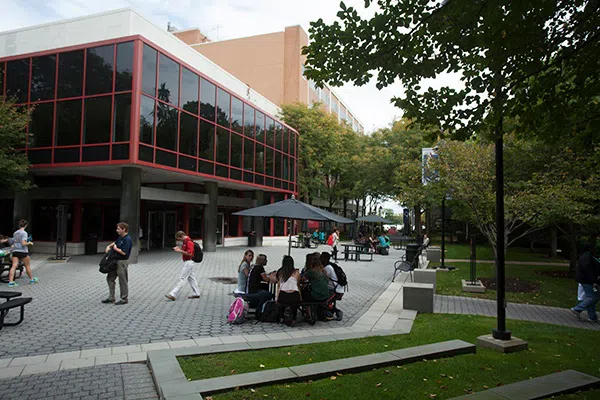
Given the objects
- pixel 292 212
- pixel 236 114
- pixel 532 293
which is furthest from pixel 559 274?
pixel 236 114

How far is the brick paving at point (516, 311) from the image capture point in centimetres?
912

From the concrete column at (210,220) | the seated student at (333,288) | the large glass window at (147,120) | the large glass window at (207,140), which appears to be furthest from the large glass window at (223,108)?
the seated student at (333,288)

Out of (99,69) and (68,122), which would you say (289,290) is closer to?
(99,69)

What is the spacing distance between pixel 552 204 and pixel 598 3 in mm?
8963

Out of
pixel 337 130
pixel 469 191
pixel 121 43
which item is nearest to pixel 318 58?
pixel 469 191

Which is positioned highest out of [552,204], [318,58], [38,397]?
[318,58]

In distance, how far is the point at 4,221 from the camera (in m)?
23.1

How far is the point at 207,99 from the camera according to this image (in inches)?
877

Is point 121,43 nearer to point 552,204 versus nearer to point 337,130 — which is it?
point 552,204

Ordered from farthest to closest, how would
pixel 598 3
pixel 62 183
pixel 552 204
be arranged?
pixel 62 183 < pixel 552 204 < pixel 598 3

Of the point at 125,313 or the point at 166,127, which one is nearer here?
the point at 125,313

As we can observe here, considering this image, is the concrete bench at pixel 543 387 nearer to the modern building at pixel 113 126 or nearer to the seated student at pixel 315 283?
the seated student at pixel 315 283

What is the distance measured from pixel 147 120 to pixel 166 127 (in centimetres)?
123

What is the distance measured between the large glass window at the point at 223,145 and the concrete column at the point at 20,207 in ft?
32.3
